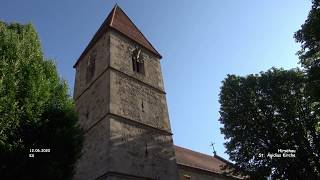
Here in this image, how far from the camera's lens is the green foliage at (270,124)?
18.8m

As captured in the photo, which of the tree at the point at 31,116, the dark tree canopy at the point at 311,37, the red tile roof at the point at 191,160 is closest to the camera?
the tree at the point at 31,116

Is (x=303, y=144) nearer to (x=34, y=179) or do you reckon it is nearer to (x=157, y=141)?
(x=157, y=141)

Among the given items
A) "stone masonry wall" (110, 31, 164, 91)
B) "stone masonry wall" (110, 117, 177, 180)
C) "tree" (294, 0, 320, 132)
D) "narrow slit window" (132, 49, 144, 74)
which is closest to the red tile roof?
"stone masonry wall" (110, 117, 177, 180)

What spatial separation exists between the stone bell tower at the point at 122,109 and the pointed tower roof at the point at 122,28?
93 millimetres

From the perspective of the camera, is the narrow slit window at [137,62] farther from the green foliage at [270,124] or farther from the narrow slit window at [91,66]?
the green foliage at [270,124]

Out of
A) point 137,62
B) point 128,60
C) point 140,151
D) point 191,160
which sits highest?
point 137,62

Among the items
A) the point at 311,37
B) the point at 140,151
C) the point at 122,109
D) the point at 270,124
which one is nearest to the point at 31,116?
the point at 140,151

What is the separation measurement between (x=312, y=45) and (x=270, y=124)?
6.16 metres

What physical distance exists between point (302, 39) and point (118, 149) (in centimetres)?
1105

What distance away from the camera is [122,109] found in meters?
19.0

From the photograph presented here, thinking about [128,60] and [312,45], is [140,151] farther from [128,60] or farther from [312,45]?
[312,45]

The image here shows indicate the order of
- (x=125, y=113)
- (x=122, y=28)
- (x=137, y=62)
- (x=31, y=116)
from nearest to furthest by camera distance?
1. (x=31, y=116)
2. (x=125, y=113)
3. (x=137, y=62)
4. (x=122, y=28)

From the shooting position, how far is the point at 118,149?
16812 millimetres

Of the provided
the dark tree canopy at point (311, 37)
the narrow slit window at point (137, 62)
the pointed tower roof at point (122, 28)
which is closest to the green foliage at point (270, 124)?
the dark tree canopy at point (311, 37)
